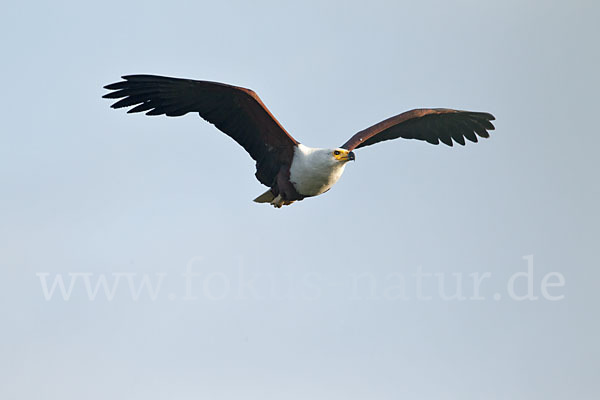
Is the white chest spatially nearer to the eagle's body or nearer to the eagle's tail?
the eagle's body

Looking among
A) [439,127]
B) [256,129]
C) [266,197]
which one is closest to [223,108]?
[256,129]

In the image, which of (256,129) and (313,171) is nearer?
(313,171)

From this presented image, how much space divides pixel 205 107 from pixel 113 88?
153 centimetres

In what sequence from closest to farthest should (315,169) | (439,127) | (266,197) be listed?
(315,169) < (266,197) < (439,127)

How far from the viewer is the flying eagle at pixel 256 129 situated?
16.3 meters

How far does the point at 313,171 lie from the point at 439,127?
4067mm

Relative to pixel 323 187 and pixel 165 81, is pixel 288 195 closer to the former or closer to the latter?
pixel 323 187

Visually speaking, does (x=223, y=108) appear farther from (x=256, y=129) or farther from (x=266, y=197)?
(x=266, y=197)

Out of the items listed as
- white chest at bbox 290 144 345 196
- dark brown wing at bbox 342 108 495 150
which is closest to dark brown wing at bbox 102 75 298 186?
white chest at bbox 290 144 345 196

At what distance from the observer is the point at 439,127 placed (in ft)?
63.9

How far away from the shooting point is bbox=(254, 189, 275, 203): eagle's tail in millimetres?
17234

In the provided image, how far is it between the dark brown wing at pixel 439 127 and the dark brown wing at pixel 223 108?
6.74 feet

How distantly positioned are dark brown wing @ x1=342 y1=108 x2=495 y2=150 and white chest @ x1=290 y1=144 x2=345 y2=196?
1904 millimetres

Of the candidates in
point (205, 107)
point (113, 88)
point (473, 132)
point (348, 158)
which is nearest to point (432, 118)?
point (473, 132)
